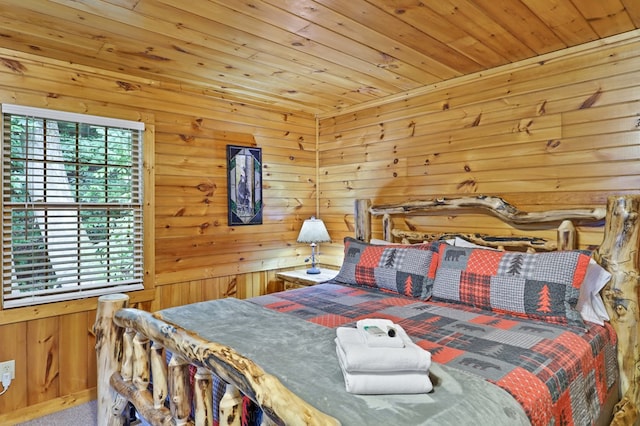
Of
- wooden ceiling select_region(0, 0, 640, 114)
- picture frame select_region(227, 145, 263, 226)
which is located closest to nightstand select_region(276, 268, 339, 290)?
picture frame select_region(227, 145, 263, 226)

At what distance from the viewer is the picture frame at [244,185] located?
3.52m

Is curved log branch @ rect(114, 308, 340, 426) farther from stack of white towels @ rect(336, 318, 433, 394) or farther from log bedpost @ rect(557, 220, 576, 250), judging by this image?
log bedpost @ rect(557, 220, 576, 250)

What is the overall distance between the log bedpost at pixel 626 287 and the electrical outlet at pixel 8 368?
350cm

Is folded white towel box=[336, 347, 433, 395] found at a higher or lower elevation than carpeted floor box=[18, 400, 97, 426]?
higher

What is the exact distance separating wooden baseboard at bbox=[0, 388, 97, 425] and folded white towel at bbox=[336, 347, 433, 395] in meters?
2.34

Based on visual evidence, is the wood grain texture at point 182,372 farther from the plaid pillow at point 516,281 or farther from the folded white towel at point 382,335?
the plaid pillow at point 516,281

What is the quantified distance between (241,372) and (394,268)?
5.92ft

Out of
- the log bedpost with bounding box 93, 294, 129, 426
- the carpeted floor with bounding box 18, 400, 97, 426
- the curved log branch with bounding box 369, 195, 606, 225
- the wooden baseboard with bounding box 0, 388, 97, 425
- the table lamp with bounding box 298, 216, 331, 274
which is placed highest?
the curved log branch with bounding box 369, 195, 606, 225

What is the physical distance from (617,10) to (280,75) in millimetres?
2042

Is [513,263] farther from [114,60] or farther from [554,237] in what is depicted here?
[114,60]

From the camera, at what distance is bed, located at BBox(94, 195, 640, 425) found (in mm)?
1196

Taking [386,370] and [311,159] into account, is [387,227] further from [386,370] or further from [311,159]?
[386,370]

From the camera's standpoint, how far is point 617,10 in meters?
2.04

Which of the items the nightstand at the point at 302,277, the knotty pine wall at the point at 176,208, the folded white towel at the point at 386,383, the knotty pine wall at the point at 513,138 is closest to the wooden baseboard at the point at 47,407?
the knotty pine wall at the point at 176,208
